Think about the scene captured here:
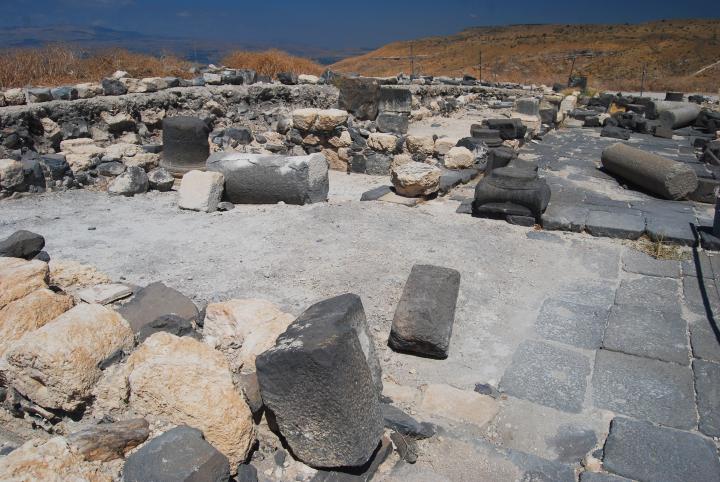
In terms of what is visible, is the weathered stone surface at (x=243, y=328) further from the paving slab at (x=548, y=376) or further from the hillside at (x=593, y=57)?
the hillside at (x=593, y=57)

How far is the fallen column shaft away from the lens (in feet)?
27.8

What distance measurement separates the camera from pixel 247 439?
305 centimetres

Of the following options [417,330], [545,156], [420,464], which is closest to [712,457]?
[420,464]

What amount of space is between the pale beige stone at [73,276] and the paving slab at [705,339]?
5464mm

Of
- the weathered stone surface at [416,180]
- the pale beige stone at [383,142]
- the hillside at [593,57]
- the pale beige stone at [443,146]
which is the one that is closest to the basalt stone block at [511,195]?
the weathered stone surface at [416,180]

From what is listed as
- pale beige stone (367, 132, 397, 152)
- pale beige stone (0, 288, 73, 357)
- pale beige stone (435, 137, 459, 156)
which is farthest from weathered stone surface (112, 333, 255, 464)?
pale beige stone (435, 137, 459, 156)

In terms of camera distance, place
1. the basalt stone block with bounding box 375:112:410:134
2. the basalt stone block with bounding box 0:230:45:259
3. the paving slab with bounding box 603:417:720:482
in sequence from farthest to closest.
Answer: the basalt stone block with bounding box 375:112:410:134 → the basalt stone block with bounding box 0:230:45:259 → the paving slab with bounding box 603:417:720:482

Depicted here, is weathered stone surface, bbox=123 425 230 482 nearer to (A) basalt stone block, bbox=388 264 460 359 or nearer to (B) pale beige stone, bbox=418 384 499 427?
(B) pale beige stone, bbox=418 384 499 427

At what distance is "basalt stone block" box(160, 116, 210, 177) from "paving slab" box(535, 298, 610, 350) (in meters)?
6.74

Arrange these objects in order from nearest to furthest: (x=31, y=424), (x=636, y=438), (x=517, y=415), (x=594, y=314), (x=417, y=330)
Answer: (x=31, y=424)
(x=636, y=438)
(x=517, y=415)
(x=417, y=330)
(x=594, y=314)

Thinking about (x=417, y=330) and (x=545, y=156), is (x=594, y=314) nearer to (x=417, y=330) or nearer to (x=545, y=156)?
(x=417, y=330)

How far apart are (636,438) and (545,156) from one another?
9.33 m

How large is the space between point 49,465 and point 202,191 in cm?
588

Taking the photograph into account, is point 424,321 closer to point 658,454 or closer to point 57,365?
point 658,454
